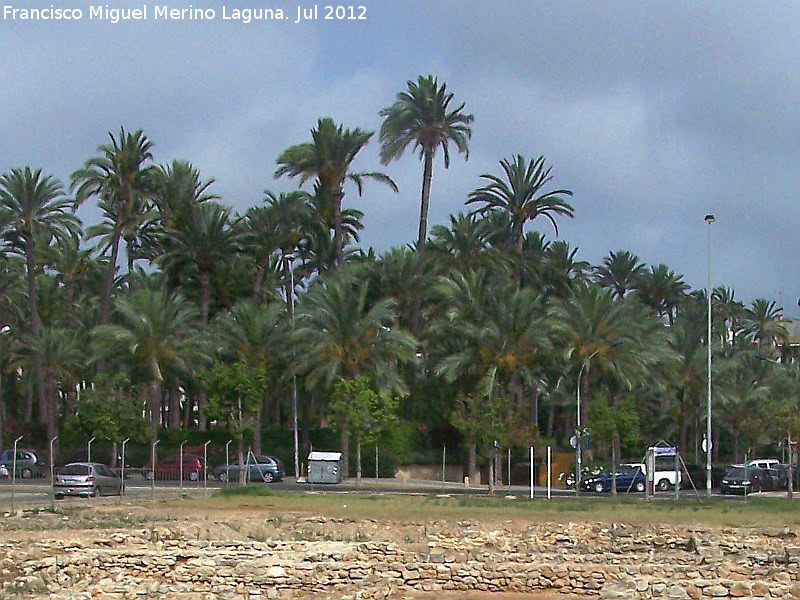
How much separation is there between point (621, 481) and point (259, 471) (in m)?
20.4

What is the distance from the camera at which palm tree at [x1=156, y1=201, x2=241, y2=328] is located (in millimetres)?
72500

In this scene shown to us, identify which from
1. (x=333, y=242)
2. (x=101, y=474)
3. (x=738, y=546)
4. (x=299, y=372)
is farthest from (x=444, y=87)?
(x=738, y=546)

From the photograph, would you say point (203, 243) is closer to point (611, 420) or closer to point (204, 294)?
point (204, 294)

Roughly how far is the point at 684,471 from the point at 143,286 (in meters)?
39.9

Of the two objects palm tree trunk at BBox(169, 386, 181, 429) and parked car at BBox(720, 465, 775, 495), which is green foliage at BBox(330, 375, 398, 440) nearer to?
parked car at BBox(720, 465, 775, 495)

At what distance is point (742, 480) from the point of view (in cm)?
5656

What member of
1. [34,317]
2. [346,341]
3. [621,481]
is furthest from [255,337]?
[621,481]

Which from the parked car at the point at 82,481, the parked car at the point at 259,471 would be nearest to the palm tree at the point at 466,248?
the parked car at the point at 259,471

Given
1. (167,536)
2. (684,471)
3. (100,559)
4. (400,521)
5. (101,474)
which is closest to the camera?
(100,559)

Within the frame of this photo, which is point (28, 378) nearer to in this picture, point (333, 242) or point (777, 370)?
point (333, 242)

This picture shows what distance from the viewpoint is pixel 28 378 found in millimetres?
80312

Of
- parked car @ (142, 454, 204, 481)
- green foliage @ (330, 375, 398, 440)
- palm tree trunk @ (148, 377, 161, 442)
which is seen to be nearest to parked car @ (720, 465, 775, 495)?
green foliage @ (330, 375, 398, 440)

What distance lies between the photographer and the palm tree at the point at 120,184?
69438 millimetres

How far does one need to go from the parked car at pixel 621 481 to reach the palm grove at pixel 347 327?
225 cm
